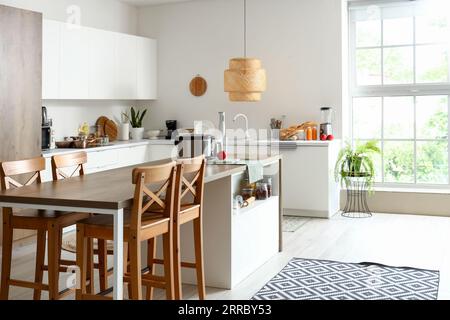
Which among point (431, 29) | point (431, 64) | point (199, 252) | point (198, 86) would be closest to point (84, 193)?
point (199, 252)

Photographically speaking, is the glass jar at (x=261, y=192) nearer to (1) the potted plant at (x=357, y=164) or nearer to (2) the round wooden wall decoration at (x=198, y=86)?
(1) the potted plant at (x=357, y=164)

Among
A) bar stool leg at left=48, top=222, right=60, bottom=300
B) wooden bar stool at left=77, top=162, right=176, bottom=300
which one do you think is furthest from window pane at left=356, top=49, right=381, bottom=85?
bar stool leg at left=48, top=222, right=60, bottom=300

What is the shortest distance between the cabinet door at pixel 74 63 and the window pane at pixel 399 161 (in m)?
3.72

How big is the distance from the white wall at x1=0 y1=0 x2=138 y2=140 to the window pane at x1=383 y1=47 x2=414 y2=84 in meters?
3.43

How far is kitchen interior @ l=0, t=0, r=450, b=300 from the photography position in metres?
3.29

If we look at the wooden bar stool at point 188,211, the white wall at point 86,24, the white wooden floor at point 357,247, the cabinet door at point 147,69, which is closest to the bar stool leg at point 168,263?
the wooden bar stool at point 188,211

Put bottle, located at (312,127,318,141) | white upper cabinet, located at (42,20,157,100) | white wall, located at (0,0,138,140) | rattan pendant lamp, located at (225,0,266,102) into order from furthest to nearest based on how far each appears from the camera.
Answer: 1. bottle, located at (312,127,318,141)
2. rattan pendant lamp, located at (225,0,266,102)
3. white wall, located at (0,0,138,140)
4. white upper cabinet, located at (42,20,157,100)

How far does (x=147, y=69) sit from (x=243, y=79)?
1802 mm

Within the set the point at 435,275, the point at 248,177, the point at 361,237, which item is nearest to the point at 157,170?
the point at 248,177

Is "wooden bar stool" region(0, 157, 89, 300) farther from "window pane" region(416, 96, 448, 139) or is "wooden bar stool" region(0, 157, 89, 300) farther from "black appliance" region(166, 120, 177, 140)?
"window pane" region(416, 96, 448, 139)

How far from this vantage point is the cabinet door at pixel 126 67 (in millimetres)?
7051

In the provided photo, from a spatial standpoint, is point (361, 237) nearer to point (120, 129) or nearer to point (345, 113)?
point (345, 113)

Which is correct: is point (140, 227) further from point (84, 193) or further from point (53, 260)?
point (53, 260)

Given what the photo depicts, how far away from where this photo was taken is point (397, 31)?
7035 millimetres
